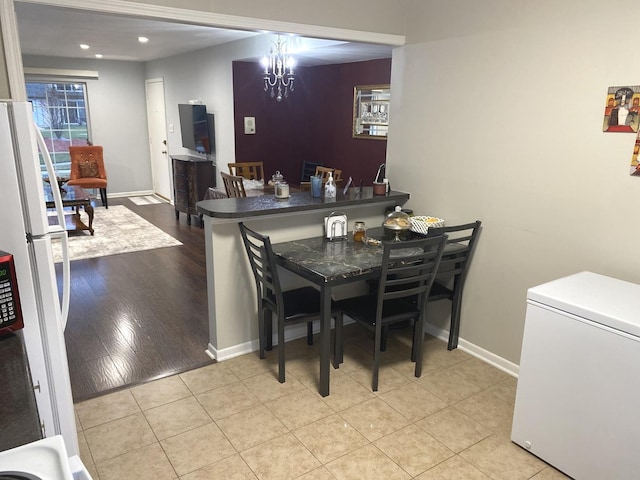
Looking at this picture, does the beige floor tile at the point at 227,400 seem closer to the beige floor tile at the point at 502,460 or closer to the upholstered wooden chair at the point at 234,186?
the beige floor tile at the point at 502,460

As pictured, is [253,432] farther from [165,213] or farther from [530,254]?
[165,213]

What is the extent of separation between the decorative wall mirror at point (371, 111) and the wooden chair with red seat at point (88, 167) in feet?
13.2

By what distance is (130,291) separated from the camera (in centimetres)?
418

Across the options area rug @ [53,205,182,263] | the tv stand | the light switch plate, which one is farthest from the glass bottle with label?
the tv stand

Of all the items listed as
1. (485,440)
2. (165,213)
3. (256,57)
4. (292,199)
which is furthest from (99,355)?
(165,213)

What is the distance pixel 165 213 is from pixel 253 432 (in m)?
5.59

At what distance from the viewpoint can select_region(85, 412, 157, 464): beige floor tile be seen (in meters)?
2.22

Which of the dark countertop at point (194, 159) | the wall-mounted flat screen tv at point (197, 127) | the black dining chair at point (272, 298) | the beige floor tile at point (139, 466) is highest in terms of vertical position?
the wall-mounted flat screen tv at point (197, 127)

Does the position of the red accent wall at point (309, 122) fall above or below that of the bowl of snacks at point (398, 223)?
above

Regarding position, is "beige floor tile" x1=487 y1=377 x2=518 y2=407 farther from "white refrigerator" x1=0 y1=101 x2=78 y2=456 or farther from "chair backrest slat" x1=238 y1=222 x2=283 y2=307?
"white refrigerator" x1=0 y1=101 x2=78 y2=456

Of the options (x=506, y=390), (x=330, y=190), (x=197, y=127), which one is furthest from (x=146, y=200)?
(x=506, y=390)

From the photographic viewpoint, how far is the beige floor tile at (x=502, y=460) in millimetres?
2131

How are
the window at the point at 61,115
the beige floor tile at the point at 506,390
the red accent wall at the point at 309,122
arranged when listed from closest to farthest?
the beige floor tile at the point at 506,390, the red accent wall at the point at 309,122, the window at the point at 61,115

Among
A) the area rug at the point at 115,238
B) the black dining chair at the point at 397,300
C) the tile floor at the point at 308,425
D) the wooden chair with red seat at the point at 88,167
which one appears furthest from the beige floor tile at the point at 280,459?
the wooden chair with red seat at the point at 88,167
